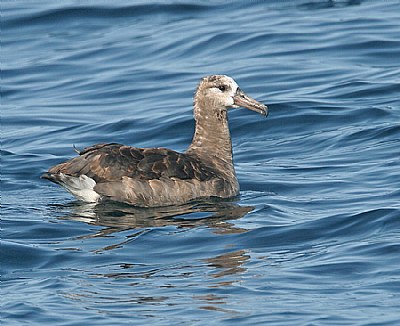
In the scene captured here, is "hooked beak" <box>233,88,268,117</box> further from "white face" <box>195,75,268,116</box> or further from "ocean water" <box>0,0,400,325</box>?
"ocean water" <box>0,0,400,325</box>

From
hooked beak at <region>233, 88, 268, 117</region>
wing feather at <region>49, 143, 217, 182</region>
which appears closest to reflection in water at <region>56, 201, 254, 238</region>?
wing feather at <region>49, 143, 217, 182</region>

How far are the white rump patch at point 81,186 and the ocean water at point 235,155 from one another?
118 millimetres

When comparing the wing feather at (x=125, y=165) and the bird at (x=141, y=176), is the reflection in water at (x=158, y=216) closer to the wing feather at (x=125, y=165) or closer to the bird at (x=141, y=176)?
the bird at (x=141, y=176)

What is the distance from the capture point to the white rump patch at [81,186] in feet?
38.1

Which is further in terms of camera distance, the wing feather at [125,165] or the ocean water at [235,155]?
the wing feather at [125,165]

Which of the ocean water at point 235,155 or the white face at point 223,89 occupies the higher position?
the white face at point 223,89

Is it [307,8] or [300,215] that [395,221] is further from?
[307,8]

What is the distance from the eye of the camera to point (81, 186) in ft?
38.4

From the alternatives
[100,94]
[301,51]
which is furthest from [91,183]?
[301,51]

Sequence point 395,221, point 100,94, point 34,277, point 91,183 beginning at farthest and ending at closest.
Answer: point 100,94, point 91,183, point 395,221, point 34,277

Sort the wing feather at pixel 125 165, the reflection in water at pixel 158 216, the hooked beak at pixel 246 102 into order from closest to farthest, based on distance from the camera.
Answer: the reflection in water at pixel 158 216
the wing feather at pixel 125 165
the hooked beak at pixel 246 102

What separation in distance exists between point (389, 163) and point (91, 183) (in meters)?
3.58

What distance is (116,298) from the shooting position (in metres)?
8.70

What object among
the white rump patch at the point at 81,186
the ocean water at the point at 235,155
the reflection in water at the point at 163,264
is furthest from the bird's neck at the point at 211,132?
the white rump patch at the point at 81,186
